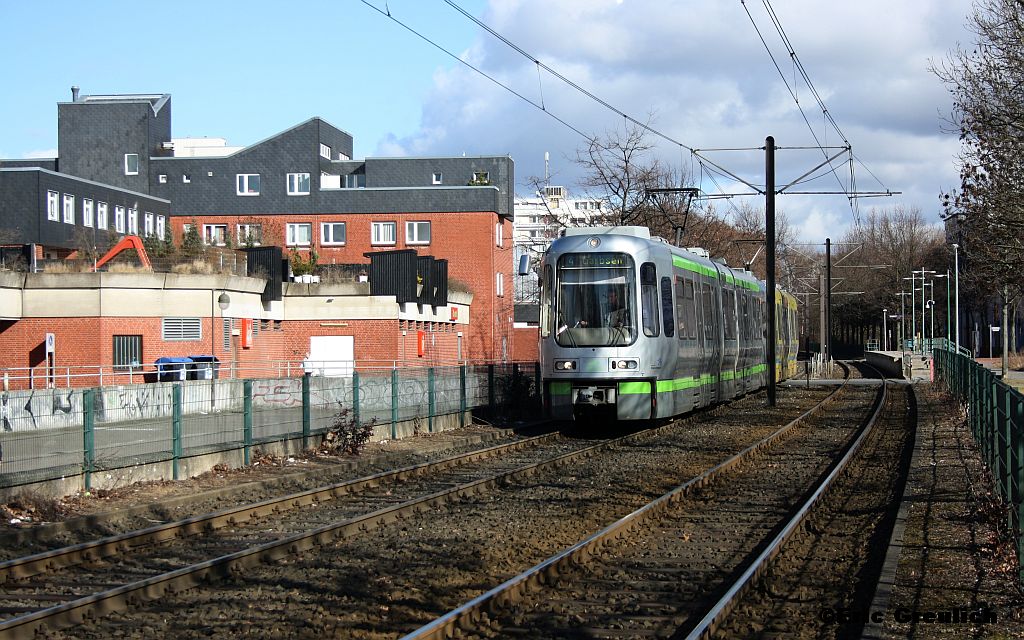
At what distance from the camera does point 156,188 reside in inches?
2635

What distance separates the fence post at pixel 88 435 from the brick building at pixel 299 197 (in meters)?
39.8

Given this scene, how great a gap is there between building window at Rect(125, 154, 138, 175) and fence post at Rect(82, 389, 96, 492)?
57.1m

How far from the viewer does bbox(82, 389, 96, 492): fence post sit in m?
13.7

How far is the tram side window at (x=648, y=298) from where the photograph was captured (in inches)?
790

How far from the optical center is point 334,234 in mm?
64812

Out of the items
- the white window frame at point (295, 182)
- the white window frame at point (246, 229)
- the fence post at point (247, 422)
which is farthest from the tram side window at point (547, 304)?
the white window frame at point (295, 182)

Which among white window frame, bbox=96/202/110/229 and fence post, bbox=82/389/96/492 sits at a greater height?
white window frame, bbox=96/202/110/229

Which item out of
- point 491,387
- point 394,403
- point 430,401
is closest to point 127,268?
point 491,387

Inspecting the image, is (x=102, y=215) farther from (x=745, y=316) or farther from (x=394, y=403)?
(x=394, y=403)

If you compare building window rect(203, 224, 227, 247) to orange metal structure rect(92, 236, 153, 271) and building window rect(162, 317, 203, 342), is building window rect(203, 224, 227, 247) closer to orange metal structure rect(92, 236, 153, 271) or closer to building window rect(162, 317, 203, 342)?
orange metal structure rect(92, 236, 153, 271)

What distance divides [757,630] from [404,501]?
6.64m

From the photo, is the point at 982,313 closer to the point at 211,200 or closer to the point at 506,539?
the point at 211,200

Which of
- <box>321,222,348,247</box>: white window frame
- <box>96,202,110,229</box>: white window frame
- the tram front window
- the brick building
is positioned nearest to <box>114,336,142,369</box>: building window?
the brick building

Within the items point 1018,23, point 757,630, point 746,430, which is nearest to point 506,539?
point 757,630
